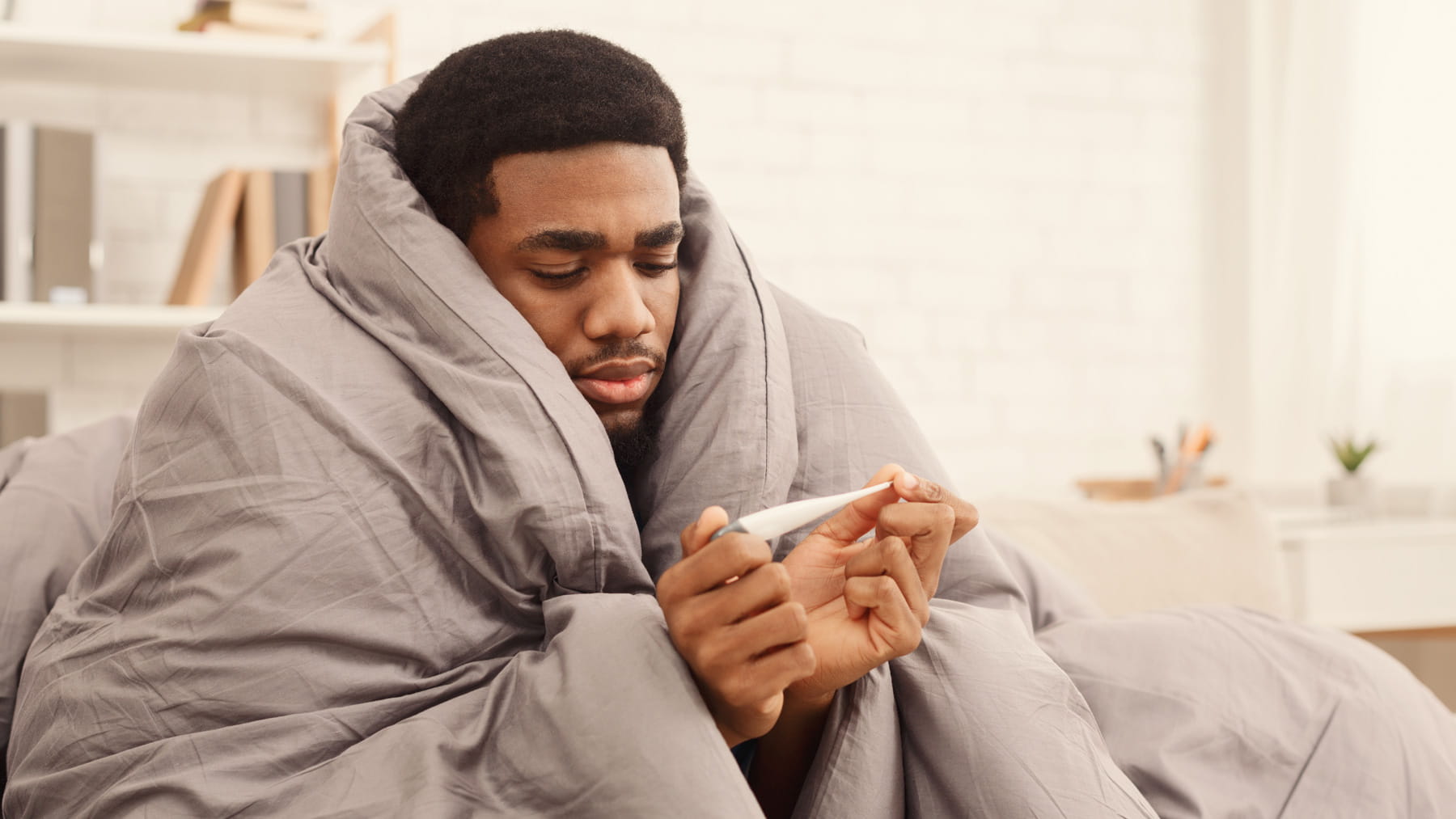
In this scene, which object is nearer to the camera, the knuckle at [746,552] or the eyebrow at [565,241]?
the knuckle at [746,552]

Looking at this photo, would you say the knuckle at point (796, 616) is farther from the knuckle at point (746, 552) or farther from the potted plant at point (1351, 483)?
the potted plant at point (1351, 483)

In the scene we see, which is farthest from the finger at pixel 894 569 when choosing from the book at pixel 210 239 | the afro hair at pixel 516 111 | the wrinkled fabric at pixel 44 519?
the book at pixel 210 239

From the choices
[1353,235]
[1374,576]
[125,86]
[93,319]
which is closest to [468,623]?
[93,319]

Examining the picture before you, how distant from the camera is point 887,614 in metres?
0.76

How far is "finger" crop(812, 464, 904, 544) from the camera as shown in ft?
2.72

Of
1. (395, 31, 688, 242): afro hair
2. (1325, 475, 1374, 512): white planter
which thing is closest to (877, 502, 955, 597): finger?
(395, 31, 688, 242): afro hair

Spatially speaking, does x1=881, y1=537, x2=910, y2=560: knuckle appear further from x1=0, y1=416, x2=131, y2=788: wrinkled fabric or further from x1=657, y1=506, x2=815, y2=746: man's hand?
x1=0, y1=416, x2=131, y2=788: wrinkled fabric

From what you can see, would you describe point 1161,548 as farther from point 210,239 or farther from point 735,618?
point 210,239

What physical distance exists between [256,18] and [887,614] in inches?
69.2

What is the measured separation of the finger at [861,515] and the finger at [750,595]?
0.46 feet

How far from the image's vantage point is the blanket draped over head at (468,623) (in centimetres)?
75

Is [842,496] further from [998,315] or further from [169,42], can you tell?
[998,315]

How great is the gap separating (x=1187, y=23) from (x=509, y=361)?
247 cm

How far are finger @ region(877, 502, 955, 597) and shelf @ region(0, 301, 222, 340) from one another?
1.47 metres
